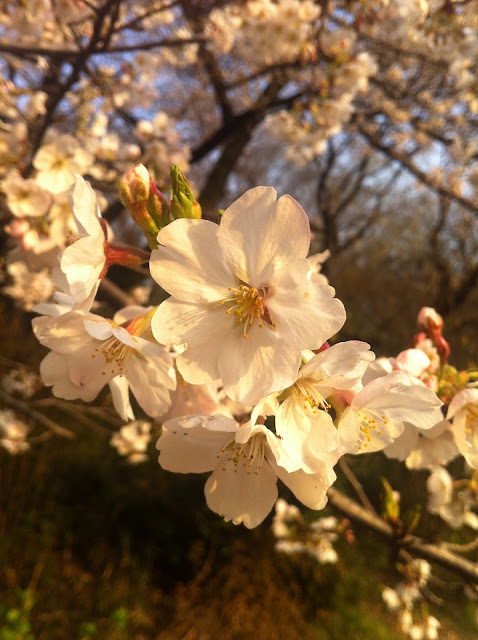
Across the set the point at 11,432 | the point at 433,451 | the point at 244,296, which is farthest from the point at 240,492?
the point at 11,432

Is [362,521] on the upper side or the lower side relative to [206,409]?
lower

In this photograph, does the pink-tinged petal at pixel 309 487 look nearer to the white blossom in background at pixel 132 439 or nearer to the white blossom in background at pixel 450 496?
the white blossom in background at pixel 450 496

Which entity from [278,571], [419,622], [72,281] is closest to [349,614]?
[278,571]

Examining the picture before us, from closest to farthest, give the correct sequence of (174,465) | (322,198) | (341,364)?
(341,364)
(174,465)
(322,198)

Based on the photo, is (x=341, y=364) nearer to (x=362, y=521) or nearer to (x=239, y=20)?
(x=362, y=521)

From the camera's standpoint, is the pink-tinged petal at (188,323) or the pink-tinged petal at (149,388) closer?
the pink-tinged petal at (188,323)

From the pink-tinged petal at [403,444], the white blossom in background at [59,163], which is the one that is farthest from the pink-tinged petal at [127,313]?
the white blossom in background at [59,163]

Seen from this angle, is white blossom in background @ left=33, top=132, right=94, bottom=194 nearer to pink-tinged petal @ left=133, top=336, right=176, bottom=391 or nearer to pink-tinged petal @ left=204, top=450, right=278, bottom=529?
pink-tinged petal @ left=133, top=336, right=176, bottom=391
